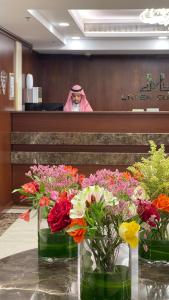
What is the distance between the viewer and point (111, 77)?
1059cm

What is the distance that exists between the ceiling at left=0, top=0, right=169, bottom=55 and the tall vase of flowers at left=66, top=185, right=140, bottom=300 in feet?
15.1

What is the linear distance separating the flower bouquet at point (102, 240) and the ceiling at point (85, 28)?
459 cm

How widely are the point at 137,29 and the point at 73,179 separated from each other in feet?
23.9

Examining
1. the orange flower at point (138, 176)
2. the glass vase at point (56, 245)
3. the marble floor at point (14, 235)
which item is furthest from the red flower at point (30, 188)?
the marble floor at point (14, 235)

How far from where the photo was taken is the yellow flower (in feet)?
5.11

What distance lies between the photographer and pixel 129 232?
5.11ft

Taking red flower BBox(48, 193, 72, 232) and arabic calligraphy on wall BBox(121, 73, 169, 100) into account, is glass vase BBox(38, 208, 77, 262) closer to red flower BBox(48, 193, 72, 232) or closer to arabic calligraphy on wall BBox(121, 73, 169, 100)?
red flower BBox(48, 193, 72, 232)

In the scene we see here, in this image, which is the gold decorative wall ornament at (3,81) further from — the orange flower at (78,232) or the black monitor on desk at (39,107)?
the orange flower at (78,232)

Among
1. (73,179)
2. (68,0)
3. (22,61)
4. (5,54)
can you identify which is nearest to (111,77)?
(22,61)

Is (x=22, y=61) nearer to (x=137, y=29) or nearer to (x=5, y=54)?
(x=5, y=54)

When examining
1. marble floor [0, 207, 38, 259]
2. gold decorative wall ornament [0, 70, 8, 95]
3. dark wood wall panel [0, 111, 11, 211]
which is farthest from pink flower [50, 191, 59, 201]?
gold decorative wall ornament [0, 70, 8, 95]

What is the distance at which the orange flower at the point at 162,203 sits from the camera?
1858 mm

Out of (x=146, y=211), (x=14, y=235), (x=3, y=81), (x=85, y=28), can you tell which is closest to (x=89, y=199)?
(x=146, y=211)

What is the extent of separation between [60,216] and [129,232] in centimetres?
27
